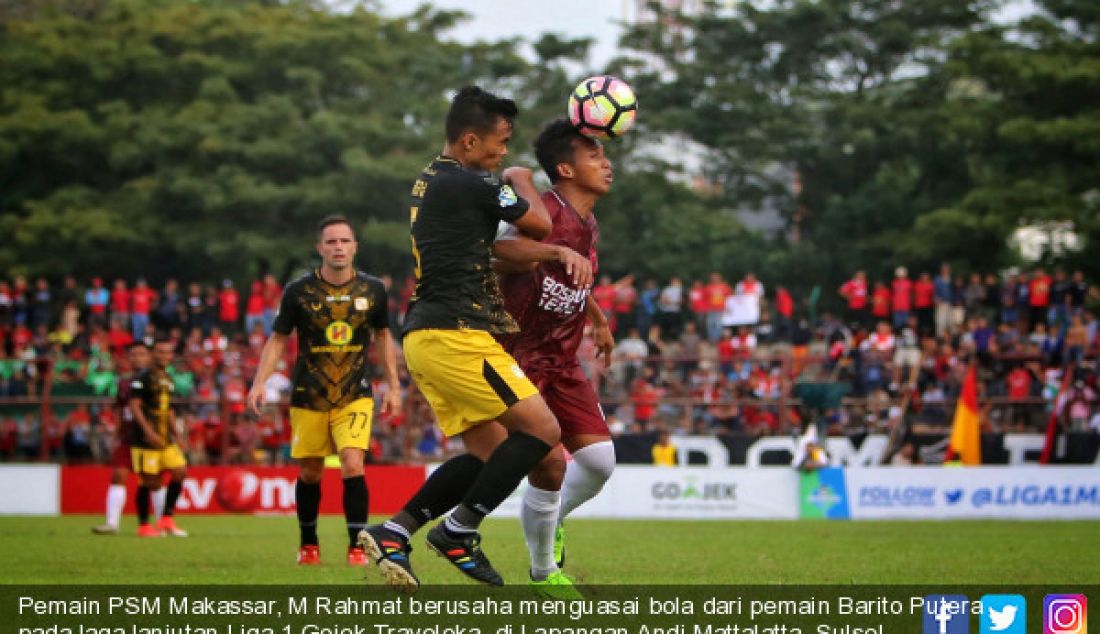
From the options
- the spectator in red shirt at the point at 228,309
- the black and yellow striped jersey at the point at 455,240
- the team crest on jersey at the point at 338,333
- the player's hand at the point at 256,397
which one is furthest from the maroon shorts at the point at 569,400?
the spectator in red shirt at the point at 228,309

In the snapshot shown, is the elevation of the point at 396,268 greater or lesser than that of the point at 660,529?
greater

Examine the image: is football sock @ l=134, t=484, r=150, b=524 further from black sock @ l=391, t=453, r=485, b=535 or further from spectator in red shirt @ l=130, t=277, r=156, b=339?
spectator in red shirt @ l=130, t=277, r=156, b=339

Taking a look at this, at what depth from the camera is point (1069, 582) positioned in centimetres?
963

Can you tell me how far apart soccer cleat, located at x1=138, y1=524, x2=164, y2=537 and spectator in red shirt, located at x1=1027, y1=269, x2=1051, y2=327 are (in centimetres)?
1916

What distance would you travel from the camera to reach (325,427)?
11.8 metres

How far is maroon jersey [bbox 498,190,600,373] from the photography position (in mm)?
9062

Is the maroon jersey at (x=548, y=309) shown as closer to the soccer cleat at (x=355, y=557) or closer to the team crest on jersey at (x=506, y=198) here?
the team crest on jersey at (x=506, y=198)

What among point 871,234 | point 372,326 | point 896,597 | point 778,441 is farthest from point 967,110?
point 896,597

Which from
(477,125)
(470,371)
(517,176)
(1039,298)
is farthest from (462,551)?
(1039,298)

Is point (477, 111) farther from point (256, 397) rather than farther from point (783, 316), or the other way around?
point (783, 316)

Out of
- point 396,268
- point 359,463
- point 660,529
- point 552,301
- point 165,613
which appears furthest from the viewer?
point 396,268

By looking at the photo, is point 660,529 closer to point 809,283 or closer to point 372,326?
point 372,326

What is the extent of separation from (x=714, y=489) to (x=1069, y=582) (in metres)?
15.4

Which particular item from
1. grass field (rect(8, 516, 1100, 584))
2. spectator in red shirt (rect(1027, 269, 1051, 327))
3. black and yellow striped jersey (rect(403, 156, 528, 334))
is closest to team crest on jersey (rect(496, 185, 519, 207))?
black and yellow striped jersey (rect(403, 156, 528, 334))
